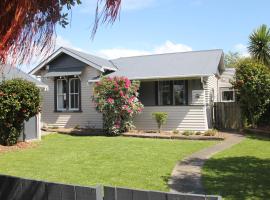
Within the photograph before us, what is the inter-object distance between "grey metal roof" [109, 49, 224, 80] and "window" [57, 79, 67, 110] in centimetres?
319

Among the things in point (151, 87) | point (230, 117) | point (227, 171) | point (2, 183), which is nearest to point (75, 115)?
point (151, 87)

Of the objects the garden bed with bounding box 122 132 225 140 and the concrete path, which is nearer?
the concrete path

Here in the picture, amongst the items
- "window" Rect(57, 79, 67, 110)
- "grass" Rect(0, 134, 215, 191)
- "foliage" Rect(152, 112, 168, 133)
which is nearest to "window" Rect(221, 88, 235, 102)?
"foliage" Rect(152, 112, 168, 133)

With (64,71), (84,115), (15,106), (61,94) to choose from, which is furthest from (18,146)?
(61,94)

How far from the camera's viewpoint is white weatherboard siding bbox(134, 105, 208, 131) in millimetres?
18859

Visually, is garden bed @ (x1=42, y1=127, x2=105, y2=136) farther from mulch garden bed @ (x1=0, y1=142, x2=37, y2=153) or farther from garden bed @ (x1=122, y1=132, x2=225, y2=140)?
mulch garden bed @ (x1=0, y1=142, x2=37, y2=153)

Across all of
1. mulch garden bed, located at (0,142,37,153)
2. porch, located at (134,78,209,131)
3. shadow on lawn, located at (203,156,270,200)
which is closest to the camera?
shadow on lawn, located at (203,156,270,200)

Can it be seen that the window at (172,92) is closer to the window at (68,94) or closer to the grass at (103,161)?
→ the grass at (103,161)

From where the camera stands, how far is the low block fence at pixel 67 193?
3.34m

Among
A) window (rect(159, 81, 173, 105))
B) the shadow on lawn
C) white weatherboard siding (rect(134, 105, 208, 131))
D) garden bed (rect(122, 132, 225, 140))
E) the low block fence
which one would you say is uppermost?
window (rect(159, 81, 173, 105))

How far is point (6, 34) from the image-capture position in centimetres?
216

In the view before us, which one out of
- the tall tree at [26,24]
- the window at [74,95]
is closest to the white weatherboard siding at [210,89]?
the window at [74,95]

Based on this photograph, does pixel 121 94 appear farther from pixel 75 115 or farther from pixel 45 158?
pixel 45 158

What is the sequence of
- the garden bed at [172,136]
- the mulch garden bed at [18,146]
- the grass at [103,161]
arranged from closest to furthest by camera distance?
1. the grass at [103,161]
2. the mulch garden bed at [18,146]
3. the garden bed at [172,136]
